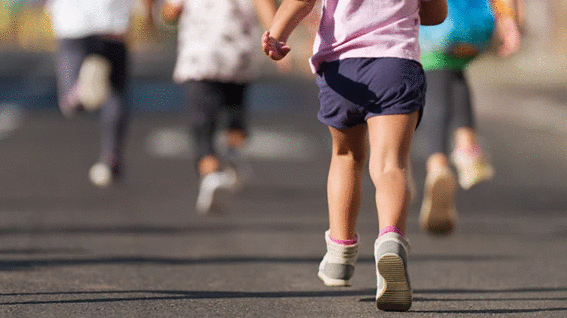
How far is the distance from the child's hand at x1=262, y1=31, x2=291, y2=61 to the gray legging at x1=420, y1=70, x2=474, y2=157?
2.53 meters

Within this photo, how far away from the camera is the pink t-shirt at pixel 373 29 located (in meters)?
4.92

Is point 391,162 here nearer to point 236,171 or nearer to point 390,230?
point 390,230

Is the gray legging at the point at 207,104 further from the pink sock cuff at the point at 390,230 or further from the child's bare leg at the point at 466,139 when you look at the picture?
the pink sock cuff at the point at 390,230

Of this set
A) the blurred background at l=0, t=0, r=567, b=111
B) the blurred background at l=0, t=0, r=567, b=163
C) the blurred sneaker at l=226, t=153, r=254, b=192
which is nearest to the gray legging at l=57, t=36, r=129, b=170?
the blurred background at l=0, t=0, r=567, b=163

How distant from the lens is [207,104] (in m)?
8.29

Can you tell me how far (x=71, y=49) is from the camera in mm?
9508

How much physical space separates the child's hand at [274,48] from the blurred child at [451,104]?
2316 mm

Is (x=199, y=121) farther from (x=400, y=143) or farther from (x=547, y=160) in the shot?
(x=547, y=160)

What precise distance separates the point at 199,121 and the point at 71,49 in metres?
1.60

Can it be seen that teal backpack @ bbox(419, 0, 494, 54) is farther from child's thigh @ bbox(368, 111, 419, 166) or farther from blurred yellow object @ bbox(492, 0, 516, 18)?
child's thigh @ bbox(368, 111, 419, 166)

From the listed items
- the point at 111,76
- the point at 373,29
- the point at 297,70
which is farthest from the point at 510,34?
the point at 297,70

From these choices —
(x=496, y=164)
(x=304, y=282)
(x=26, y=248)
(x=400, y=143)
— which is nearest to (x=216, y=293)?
(x=304, y=282)

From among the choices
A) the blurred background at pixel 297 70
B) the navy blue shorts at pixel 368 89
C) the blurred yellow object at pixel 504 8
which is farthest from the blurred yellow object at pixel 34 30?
the navy blue shorts at pixel 368 89

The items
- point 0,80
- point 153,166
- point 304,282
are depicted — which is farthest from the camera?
point 0,80
